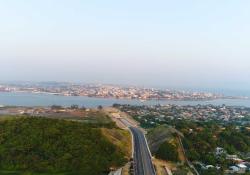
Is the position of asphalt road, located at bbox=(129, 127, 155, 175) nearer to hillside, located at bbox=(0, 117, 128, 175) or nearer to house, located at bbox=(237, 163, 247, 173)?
hillside, located at bbox=(0, 117, 128, 175)

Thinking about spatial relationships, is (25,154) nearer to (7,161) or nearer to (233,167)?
(7,161)

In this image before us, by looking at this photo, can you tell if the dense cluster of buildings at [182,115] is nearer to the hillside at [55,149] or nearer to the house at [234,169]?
the hillside at [55,149]

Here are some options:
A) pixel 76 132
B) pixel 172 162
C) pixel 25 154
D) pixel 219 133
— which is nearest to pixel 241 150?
pixel 219 133

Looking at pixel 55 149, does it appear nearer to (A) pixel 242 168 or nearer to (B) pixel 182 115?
(A) pixel 242 168

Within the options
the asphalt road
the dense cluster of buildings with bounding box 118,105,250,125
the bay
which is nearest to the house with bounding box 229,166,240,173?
the asphalt road

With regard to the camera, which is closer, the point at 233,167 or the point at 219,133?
the point at 233,167

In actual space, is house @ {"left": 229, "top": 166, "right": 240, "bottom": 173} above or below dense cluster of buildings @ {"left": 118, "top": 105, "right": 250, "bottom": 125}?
→ below

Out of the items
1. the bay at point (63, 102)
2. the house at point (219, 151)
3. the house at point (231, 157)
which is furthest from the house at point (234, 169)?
the bay at point (63, 102)
